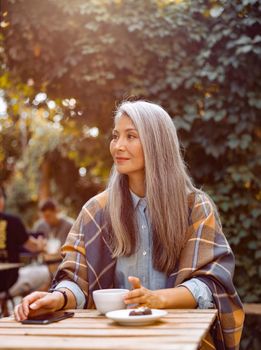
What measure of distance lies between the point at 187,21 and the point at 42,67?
1.33m

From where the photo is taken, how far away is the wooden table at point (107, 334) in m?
1.61

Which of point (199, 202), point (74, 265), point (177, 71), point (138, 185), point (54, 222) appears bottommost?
point (54, 222)

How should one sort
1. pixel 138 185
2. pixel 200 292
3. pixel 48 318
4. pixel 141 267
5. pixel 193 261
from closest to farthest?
pixel 48 318
pixel 200 292
pixel 193 261
pixel 141 267
pixel 138 185

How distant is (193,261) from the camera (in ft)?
8.05

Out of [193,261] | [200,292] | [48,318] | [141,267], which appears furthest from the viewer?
[141,267]

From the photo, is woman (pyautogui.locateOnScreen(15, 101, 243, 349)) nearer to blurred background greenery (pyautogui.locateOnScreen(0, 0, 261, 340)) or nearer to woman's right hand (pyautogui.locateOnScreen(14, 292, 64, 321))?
woman's right hand (pyautogui.locateOnScreen(14, 292, 64, 321))

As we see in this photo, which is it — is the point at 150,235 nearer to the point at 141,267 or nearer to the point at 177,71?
the point at 141,267

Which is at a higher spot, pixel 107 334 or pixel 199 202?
pixel 199 202

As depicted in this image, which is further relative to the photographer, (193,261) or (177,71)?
(177,71)

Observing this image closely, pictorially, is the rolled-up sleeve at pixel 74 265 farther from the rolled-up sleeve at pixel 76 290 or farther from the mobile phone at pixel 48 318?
the mobile phone at pixel 48 318

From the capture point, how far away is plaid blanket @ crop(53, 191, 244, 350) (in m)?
2.44

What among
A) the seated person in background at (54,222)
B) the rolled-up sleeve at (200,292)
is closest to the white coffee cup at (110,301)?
the rolled-up sleeve at (200,292)

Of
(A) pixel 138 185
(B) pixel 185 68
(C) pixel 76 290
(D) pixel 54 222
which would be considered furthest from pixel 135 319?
(D) pixel 54 222

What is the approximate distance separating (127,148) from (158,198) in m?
0.25
